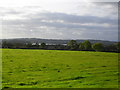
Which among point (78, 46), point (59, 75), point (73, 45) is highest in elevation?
point (73, 45)

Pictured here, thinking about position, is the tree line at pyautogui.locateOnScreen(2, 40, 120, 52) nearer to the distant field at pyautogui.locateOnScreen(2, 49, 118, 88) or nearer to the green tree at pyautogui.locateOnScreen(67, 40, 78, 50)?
the green tree at pyautogui.locateOnScreen(67, 40, 78, 50)

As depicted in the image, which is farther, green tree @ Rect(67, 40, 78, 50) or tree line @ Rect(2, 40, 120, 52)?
green tree @ Rect(67, 40, 78, 50)

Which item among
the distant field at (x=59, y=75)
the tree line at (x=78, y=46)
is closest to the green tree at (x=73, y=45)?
the tree line at (x=78, y=46)

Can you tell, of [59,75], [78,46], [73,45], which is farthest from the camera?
[73,45]

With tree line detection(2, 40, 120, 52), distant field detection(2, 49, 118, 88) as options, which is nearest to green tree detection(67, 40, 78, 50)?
tree line detection(2, 40, 120, 52)

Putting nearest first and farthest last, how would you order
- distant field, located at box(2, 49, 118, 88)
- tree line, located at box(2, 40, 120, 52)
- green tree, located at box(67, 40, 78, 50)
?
distant field, located at box(2, 49, 118, 88) → tree line, located at box(2, 40, 120, 52) → green tree, located at box(67, 40, 78, 50)

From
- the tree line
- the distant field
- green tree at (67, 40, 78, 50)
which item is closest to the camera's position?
the distant field

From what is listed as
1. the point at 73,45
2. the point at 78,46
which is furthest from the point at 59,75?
the point at 73,45

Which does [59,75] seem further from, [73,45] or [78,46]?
[73,45]

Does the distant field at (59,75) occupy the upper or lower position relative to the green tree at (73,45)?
lower

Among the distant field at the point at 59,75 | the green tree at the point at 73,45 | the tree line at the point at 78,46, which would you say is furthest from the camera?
the green tree at the point at 73,45

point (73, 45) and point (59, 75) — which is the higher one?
point (73, 45)

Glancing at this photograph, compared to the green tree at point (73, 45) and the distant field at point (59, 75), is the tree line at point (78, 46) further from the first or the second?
the distant field at point (59, 75)

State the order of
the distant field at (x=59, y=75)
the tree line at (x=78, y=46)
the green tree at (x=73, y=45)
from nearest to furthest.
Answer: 1. the distant field at (x=59, y=75)
2. the tree line at (x=78, y=46)
3. the green tree at (x=73, y=45)
